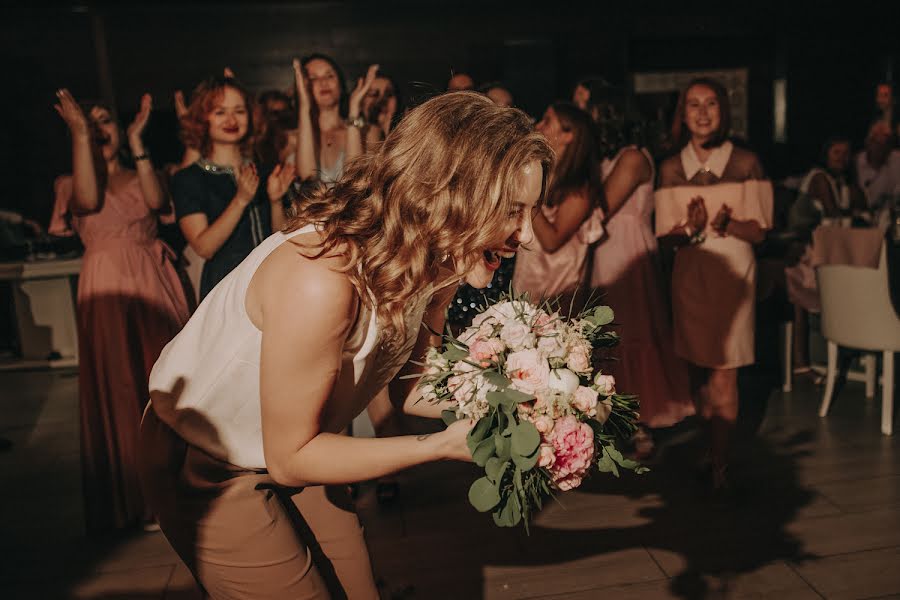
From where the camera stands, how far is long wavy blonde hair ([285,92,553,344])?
1.34 meters

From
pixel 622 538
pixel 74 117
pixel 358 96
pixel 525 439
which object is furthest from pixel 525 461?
pixel 358 96

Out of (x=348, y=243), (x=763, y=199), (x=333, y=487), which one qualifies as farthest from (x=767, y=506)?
(x=348, y=243)

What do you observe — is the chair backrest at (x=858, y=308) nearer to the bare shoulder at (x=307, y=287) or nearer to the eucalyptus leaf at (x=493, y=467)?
the eucalyptus leaf at (x=493, y=467)

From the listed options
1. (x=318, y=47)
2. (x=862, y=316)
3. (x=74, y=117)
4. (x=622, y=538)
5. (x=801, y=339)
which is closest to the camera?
(x=622, y=538)

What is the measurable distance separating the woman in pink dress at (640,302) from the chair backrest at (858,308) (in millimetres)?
1016

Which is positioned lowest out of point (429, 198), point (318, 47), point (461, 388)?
point (461, 388)

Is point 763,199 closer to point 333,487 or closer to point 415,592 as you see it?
point 415,592

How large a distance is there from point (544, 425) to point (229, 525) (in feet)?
2.04

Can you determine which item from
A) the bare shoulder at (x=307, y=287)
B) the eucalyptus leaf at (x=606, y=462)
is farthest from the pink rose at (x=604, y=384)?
the bare shoulder at (x=307, y=287)

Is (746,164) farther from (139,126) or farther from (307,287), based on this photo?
(139,126)

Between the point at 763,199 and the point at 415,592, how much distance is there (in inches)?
77.3

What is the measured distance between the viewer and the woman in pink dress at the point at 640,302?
346 cm

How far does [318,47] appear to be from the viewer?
852 centimetres

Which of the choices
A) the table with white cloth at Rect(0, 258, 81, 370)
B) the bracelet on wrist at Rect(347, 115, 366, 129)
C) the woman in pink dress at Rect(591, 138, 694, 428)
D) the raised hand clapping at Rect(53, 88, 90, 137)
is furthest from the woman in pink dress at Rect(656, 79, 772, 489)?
the table with white cloth at Rect(0, 258, 81, 370)
